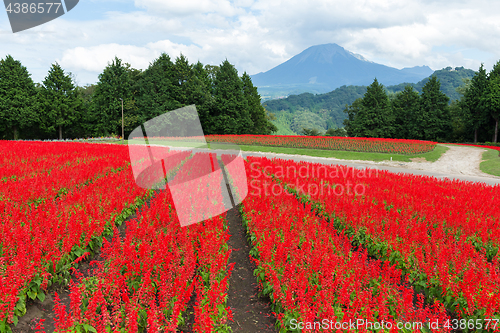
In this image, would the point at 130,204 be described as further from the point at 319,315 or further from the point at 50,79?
the point at 50,79

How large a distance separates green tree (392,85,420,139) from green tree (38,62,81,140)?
52.6m

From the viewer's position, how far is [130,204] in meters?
8.30

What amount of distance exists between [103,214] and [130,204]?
67.6 inches

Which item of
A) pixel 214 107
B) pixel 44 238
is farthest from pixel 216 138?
pixel 44 238

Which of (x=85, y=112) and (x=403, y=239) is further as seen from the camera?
(x=85, y=112)

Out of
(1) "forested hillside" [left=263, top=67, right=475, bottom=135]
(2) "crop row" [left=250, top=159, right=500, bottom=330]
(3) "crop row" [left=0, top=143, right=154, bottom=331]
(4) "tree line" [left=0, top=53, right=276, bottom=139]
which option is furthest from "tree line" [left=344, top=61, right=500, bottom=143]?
(1) "forested hillside" [left=263, top=67, right=475, bottom=135]

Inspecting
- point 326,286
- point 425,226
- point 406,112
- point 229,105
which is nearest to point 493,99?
point 406,112

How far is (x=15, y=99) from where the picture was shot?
41.2m

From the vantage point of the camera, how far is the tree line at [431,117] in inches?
1686

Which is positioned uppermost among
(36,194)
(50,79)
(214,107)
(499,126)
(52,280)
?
(50,79)

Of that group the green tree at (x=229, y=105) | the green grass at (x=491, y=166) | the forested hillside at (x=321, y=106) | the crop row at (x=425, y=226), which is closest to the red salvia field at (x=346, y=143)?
the green grass at (x=491, y=166)

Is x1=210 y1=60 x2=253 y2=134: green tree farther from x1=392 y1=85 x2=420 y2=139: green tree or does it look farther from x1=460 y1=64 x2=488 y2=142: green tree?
x1=460 y1=64 x2=488 y2=142: green tree

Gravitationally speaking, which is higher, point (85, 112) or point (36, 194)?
point (85, 112)

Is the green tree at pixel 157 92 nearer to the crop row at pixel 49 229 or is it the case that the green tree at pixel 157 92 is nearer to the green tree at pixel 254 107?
the green tree at pixel 254 107
